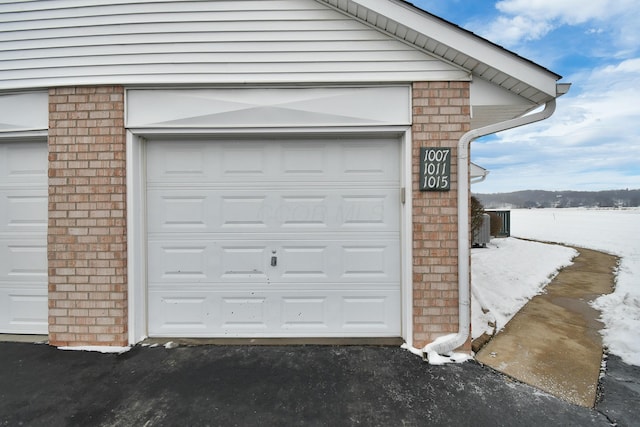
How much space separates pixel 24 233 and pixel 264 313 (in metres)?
3.07

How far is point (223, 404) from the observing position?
241cm

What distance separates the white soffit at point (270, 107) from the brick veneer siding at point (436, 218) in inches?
9.8

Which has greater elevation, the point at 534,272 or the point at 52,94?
the point at 52,94

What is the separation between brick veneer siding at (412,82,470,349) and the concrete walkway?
0.63 m

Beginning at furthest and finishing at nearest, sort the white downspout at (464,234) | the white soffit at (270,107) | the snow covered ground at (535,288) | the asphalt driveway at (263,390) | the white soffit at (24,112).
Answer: the snow covered ground at (535,288), the white soffit at (24,112), the white soffit at (270,107), the white downspout at (464,234), the asphalt driveway at (263,390)

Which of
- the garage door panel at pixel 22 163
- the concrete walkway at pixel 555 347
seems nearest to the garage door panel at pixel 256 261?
the garage door panel at pixel 22 163

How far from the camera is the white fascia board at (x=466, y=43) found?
9.92 feet

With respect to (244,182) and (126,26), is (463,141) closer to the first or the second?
(244,182)

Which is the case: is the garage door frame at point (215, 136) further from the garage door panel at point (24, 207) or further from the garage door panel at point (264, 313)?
the garage door panel at point (24, 207)

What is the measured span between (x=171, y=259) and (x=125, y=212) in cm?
73

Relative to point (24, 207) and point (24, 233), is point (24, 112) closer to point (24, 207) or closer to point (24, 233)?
point (24, 207)

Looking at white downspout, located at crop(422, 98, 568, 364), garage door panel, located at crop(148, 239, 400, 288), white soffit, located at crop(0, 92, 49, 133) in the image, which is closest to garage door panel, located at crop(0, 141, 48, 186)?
white soffit, located at crop(0, 92, 49, 133)

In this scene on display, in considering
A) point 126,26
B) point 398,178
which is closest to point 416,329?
point 398,178

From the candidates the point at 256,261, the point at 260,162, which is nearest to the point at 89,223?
the point at 256,261
